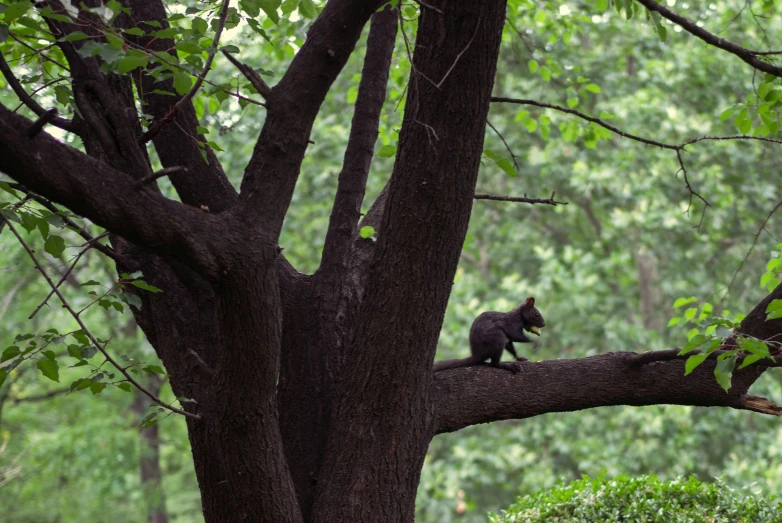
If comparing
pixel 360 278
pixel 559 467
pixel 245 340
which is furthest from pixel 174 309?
pixel 559 467

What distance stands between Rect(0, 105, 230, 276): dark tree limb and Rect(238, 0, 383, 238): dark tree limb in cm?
28

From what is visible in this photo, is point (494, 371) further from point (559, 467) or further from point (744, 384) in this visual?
point (559, 467)

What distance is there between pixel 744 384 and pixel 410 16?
8.89 ft

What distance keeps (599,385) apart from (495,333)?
132 cm

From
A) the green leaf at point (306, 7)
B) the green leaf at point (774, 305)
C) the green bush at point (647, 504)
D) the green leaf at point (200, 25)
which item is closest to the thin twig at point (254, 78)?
the green leaf at point (200, 25)

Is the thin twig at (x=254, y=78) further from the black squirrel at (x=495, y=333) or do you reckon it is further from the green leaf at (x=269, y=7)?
the black squirrel at (x=495, y=333)

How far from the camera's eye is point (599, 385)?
12.1ft

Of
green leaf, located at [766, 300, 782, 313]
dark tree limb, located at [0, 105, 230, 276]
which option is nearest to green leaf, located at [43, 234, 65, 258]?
dark tree limb, located at [0, 105, 230, 276]

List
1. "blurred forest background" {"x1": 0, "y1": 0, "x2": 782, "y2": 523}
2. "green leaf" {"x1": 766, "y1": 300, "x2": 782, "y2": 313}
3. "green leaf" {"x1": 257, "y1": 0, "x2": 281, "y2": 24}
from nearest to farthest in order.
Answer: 1. "green leaf" {"x1": 766, "y1": 300, "x2": 782, "y2": 313}
2. "green leaf" {"x1": 257, "y1": 0, "x2": 281, "y2": 24}
3. "blurred forest background" {"x1": 0, "y1": 0, "x2": 782, "y2": 523}

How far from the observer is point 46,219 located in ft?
8.52

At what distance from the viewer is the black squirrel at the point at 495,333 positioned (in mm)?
4676

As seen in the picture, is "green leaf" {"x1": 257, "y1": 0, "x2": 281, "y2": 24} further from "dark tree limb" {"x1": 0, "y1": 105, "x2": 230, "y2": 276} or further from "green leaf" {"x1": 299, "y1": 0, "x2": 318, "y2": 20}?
"dark tree limb" {"x1": 0, "y1": 105, "x2": 230, "y2": 276}

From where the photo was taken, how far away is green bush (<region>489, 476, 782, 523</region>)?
4293mm

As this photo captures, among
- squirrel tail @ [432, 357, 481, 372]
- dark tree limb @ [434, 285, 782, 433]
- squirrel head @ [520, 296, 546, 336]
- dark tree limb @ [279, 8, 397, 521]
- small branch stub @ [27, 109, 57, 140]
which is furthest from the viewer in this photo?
squirrel head @ [520, 296, 546, 336]
